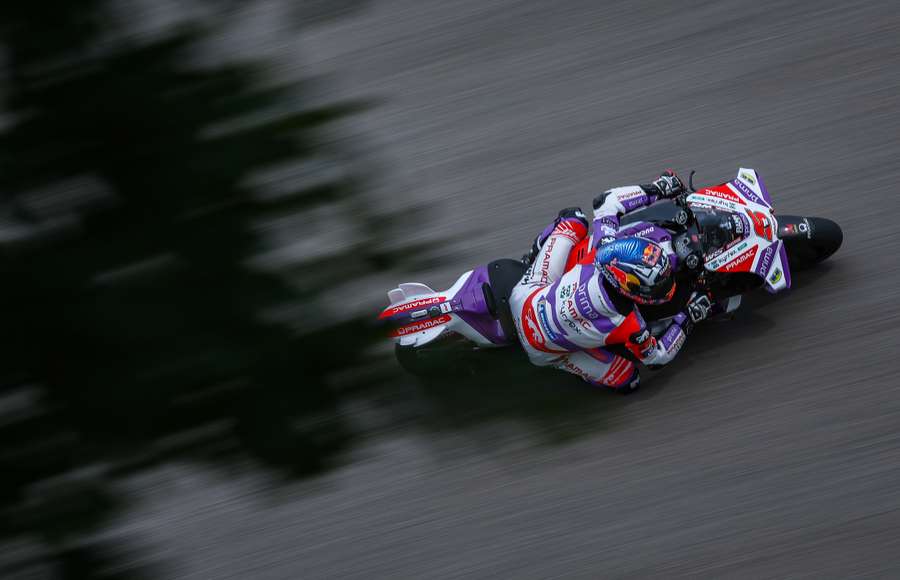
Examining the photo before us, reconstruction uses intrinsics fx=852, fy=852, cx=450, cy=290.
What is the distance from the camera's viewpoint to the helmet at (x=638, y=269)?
227 inches

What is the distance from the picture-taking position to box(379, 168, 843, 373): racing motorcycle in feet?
20.4

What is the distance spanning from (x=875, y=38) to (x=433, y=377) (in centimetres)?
818

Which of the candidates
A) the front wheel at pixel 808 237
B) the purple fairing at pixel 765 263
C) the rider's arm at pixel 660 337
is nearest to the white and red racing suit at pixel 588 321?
the rider's arm at pixel 660 337

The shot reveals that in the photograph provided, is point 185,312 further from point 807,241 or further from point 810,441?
point 807,241

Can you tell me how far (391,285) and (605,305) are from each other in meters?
4.03

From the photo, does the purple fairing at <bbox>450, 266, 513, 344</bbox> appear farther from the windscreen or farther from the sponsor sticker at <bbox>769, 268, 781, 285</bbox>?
the sponsor sticker at <bbox>769, 268, 781, 285</bbox>

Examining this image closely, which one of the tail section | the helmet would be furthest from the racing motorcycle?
the tail section

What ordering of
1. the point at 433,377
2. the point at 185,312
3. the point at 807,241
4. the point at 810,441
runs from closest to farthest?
the point at 185,312, the point at 433,377, the point at 810,441, the point at 807,241

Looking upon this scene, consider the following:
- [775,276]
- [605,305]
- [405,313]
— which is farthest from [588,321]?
[405,313]

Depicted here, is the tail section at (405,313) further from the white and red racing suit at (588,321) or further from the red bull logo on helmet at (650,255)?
the red bull logo on helmet at (650,255)

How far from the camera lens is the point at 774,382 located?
6422 millimetres

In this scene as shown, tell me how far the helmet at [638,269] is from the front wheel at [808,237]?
136 cm

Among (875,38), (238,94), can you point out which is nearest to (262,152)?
Result: (238,94)

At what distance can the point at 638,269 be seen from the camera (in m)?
5.76
